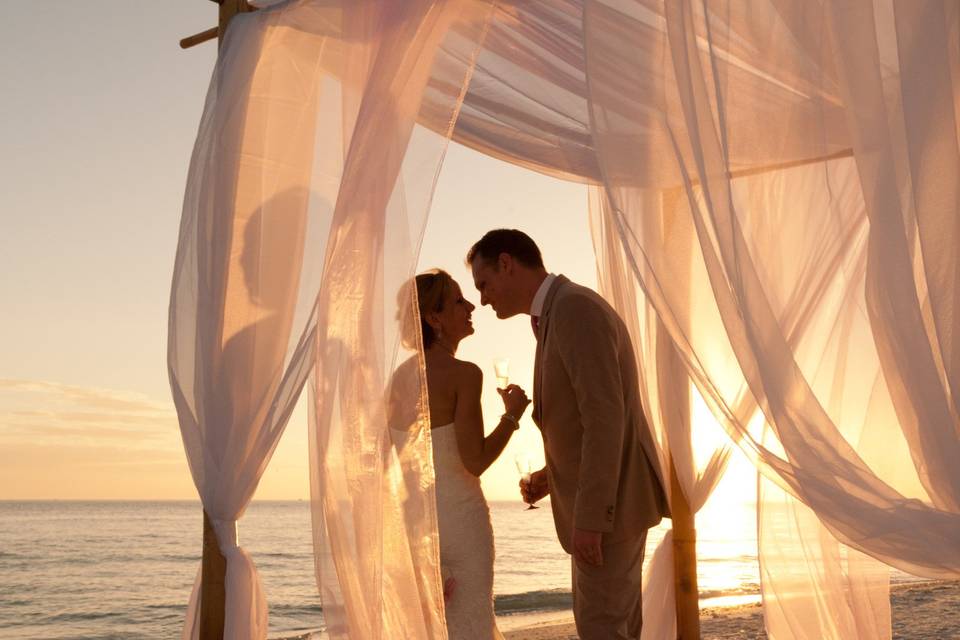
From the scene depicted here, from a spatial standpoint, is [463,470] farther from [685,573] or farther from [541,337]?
[685,573]

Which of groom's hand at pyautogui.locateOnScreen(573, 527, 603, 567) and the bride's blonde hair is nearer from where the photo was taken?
groom's hand at pyautogui.locateOnScreen(573, 527, 603, 567)

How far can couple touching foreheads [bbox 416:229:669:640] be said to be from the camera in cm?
291

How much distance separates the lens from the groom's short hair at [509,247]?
3227 mm

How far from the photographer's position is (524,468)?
342 cm

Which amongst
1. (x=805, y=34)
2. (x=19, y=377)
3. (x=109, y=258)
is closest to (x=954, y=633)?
(x=805, y=34)

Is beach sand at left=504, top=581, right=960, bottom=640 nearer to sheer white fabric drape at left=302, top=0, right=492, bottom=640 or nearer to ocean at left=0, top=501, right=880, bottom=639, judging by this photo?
ocean at left=0, top=501, right=880, bottom=639

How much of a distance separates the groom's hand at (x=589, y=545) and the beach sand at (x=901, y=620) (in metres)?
4.81

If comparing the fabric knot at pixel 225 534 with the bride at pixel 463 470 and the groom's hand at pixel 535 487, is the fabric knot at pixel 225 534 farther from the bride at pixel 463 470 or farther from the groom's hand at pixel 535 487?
the groom's hand at pixel 535 487

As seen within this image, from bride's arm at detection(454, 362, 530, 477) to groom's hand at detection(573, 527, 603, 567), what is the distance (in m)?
0.61

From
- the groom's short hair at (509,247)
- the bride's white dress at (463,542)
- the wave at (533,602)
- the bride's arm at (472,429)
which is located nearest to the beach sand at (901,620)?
the wave at (533,602)

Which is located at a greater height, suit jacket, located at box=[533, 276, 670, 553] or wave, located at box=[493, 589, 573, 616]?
suit jacket, located at box=[533, 276, 670, 553]

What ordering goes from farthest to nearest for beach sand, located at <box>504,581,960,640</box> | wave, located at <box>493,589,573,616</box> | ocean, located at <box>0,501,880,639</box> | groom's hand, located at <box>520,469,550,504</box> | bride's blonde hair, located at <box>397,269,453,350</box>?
ocean, located at <box>0,501,880,639</box> < wave, located at <box>493,589,573,616</box> < beach sand, located at <box>504,581,960,640</box> < bride's blonde hair, located at <box>397,269,453,350</box> < groom's hand, located at <box>520,469,550,504</box>

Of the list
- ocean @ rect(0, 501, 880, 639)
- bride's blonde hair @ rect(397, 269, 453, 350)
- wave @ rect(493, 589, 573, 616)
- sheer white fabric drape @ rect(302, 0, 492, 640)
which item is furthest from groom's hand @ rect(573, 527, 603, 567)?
wave @ rect(493, 589, 573, 616)

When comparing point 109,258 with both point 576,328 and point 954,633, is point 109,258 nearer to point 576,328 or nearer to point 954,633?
point 954,633
